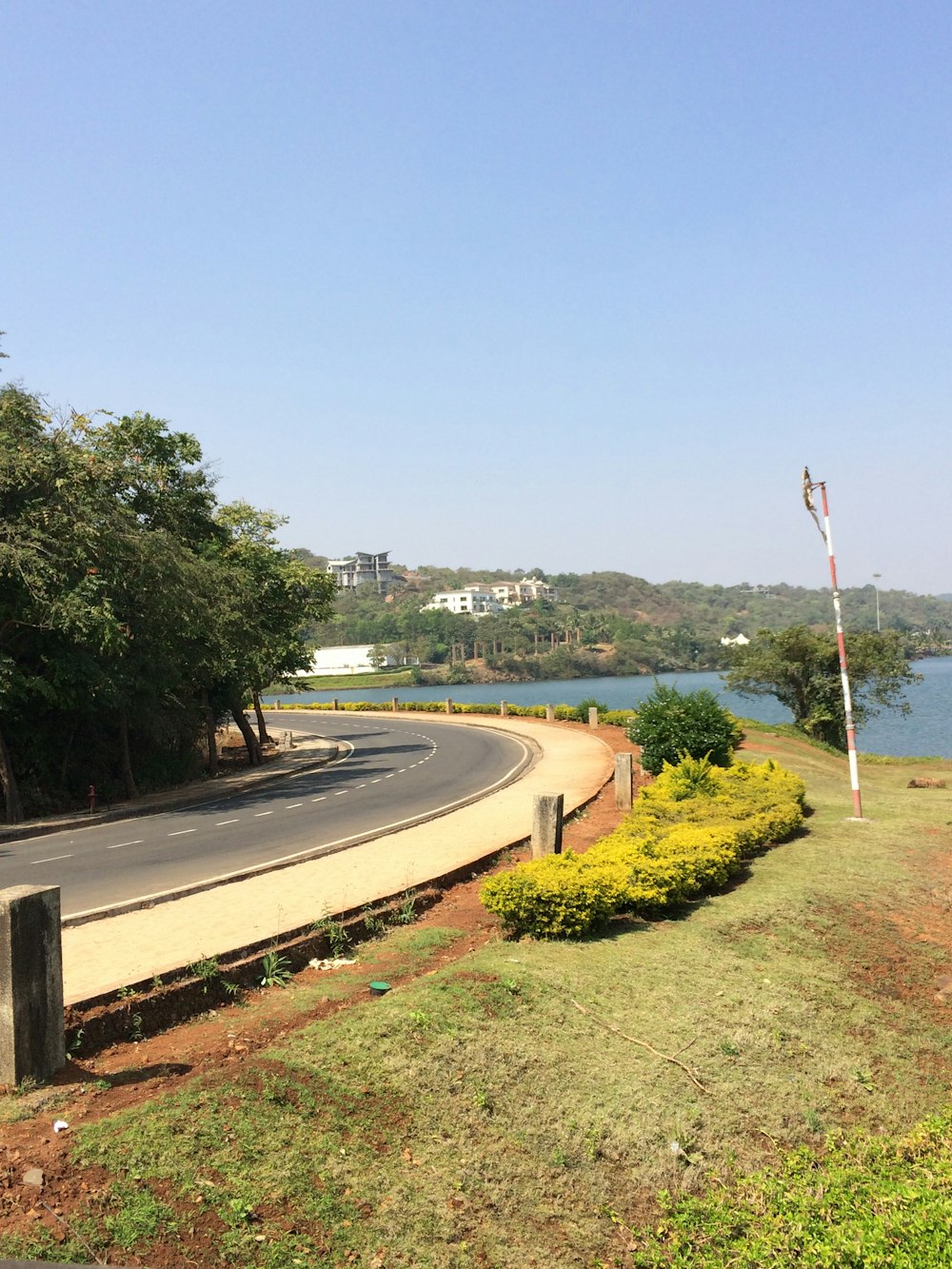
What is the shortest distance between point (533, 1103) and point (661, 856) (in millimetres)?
5354

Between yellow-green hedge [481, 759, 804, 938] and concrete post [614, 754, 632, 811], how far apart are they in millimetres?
777

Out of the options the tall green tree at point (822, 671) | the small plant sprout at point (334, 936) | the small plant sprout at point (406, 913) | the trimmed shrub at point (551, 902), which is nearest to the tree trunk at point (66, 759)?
the small plant sprout at point (406, 913)

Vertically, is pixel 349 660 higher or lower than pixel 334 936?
lower

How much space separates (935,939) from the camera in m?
11.0

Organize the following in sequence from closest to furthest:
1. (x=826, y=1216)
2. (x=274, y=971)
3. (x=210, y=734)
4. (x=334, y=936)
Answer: (x=826, y=1216), (x=274, y=971), (x=334, y=936), (x=210, y=734)

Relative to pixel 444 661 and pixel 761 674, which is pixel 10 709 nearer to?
pixel 761 674

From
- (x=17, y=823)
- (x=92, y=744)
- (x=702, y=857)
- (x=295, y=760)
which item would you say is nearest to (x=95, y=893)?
(x=702, y=857)

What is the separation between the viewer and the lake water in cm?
6105

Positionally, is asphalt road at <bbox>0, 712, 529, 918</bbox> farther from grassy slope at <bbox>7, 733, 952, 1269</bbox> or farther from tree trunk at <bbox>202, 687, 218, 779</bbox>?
grassy slope at <bbox>7, 733, 952, 1269</bbox>

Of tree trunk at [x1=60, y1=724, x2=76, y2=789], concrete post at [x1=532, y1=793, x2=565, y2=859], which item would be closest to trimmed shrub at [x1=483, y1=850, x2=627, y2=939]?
concrete post at [x1=532, y1=793, x2=565, y2=859]

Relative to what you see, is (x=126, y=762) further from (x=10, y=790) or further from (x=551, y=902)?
(x=551, y=902)

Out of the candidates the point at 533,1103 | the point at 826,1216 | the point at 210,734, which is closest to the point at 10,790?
the point at 210,734

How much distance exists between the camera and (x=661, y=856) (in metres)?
11.5

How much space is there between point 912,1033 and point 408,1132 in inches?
206
